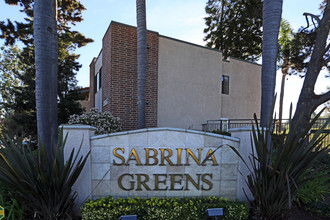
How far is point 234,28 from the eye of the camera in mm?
17578

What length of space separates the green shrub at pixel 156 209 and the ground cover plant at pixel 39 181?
1.61 ft

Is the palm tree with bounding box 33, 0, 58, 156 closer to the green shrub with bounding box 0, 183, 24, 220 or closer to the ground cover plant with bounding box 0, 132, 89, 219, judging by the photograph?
the ground cover plant with bounding box 0, 132, 89, 219

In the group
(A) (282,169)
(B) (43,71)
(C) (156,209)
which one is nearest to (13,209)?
(C) (156,209)

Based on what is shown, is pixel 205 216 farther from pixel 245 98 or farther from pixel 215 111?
pixel 245 98

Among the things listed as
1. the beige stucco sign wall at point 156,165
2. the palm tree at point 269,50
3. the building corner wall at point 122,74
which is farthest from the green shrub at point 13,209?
the building corner wall at point 122,74

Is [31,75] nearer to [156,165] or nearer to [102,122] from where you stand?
[102,122]

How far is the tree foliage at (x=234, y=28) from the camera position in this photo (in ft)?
55.3

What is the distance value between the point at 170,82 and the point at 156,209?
8.06 meters

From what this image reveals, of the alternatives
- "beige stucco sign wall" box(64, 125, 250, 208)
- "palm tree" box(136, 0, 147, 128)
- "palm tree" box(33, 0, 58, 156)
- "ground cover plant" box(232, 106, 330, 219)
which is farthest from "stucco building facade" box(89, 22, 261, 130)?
"ground cover plant" box(232, 106, 330, 219)

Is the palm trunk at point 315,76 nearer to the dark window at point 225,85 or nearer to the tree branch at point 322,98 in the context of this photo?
the tree branch at point 322,98

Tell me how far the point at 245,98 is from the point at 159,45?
A: 8.08 m

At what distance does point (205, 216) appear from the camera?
3496 mm

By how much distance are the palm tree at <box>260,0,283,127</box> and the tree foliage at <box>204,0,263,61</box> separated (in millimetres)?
13462

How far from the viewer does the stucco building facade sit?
9203 millimetres
